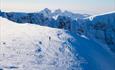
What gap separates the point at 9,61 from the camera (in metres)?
9.03

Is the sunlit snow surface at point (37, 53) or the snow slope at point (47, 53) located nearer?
the sunlit snow surface at point (37, 53)

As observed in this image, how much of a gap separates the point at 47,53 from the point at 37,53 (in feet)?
1.25

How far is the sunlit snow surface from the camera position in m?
8.97

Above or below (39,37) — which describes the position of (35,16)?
below

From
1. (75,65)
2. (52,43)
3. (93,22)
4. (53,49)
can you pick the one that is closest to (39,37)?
(52,43)

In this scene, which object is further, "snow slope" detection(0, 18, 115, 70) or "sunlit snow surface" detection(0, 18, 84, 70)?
"snow slope" detection(0, 18, 115, 70)

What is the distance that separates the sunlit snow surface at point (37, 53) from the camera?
8.97 meters

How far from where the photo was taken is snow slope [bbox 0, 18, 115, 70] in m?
9.09

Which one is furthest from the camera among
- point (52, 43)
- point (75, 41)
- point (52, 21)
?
point (52, 21)

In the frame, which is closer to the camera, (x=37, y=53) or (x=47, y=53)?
(x=37, y=53)

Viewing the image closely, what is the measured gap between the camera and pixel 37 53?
408 inches

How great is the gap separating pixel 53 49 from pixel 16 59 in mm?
2163

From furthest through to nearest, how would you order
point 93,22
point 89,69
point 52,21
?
point 52,21
point 93,22
point 89,69

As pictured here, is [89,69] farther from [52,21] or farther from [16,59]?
[52,21]
